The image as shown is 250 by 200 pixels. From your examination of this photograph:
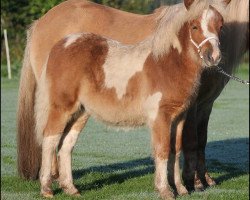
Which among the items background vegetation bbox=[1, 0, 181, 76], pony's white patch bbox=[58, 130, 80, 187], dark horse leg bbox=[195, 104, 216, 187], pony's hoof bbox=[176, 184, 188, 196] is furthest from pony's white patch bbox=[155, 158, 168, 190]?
background vegetation bbox=[1, 0, 181, 76]

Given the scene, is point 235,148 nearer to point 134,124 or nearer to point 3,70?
point 134,124

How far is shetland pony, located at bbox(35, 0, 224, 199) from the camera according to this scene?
274 inches

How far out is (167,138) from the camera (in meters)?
7.11

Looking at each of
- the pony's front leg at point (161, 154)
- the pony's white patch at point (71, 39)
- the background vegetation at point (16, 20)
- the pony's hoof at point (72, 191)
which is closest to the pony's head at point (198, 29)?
the pony's front leg at point (161, 154)

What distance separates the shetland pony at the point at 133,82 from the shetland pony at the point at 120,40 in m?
0.83

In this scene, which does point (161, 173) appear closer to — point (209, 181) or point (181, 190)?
point (181, 190)

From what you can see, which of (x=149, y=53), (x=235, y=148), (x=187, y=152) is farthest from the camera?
(x=235, y=148)

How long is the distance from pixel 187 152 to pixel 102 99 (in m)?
1.37

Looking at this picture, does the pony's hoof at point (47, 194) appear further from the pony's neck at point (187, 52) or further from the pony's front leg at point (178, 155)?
the pony's neck at point (187, 52)

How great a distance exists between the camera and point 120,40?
9102mm

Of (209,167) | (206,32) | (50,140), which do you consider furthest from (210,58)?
(209,167)

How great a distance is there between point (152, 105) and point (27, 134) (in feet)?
7.58

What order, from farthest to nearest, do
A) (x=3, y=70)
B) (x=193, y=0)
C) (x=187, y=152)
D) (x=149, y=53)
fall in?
(x=3, y=70), (x=187, y=152), (x=149, y=53), (x=193, y=0)

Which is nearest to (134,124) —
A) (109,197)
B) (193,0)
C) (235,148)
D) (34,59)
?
(109,197)
